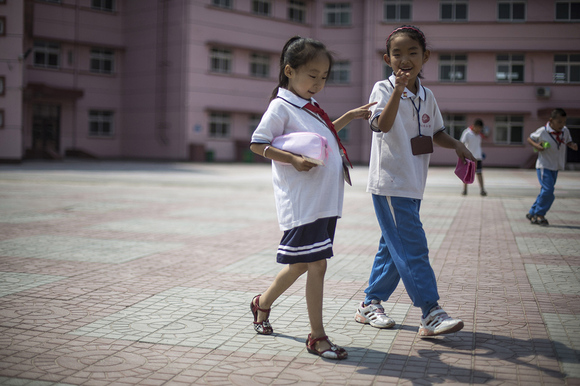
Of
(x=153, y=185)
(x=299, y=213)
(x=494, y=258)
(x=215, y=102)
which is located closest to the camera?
(x=299, y=213)

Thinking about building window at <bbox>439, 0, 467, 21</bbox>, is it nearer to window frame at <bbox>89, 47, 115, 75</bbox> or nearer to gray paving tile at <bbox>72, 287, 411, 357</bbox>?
window frame at <bbox>89, 47, 115, 75</bbox>

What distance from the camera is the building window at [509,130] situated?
38.0 meters

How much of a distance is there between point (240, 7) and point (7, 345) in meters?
37.4

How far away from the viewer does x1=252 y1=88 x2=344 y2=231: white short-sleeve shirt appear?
3.42 m

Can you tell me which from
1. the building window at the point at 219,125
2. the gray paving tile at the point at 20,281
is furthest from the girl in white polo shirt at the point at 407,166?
the building window at the point at 219,125

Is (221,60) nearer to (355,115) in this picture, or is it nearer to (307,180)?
(355,115)

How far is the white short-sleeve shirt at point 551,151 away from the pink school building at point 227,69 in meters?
28.4

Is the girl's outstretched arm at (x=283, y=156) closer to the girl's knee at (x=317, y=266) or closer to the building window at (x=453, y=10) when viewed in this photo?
the girl's knee at (x=317, y=266)

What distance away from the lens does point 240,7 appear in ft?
127

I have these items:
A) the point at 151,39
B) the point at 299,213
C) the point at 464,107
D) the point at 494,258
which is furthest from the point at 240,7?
the point at 299,213

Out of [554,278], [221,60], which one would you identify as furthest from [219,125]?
[554,278]

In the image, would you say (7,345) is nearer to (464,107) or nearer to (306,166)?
(306,166)

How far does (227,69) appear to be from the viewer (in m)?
39.0

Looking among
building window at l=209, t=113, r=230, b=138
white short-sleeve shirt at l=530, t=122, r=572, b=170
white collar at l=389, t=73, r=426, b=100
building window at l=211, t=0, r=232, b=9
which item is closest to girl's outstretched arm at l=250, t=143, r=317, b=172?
white collar at l=389, t=73, r=426, b=100
